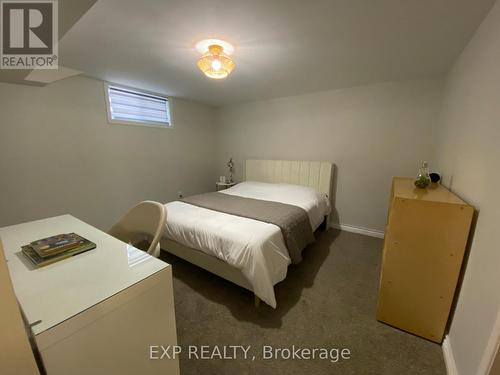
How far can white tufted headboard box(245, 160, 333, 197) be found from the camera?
124 inches

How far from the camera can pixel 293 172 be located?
3.46 meters

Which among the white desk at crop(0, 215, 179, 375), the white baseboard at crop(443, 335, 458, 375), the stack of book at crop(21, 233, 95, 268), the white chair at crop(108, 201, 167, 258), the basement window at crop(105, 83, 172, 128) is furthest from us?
the basement window at crop(105, 83, 172, 128)

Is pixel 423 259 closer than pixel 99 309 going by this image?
No

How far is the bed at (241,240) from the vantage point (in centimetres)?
156

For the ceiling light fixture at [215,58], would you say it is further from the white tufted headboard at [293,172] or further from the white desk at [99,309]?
the white tufted headboard at [293,172]

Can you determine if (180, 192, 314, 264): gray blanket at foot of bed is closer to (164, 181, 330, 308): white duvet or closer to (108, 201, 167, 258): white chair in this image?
(164, 181, 330, 308): white duvet

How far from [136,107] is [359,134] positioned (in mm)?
3472

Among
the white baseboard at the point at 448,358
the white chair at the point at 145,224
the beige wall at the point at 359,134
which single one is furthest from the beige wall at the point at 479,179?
the white chair at the point at 145,224

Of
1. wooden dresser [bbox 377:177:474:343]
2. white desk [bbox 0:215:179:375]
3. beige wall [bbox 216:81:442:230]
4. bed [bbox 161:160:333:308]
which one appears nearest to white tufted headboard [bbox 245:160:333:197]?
beige wall [bbox 216:81:442:230]

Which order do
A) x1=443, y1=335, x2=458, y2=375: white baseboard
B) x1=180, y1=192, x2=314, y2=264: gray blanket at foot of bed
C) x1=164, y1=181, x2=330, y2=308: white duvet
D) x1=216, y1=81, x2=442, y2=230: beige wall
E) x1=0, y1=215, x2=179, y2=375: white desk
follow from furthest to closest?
1. x1=216, y1=81, x2=442, y2=230: beige wall
2. x1=180, y1=192, x2=314, y2=264: gray blanket at foot of bed
3. x1=164, y1=181, x2=330, y2=308: white duvet
4. x1=443, y1=335, x2=458, y2=375: white baseboard
5. x1=0, y1=215, x2=179, y2=375: white desk

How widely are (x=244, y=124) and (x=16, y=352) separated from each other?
13.0ft

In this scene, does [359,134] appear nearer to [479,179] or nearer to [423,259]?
[479,179]

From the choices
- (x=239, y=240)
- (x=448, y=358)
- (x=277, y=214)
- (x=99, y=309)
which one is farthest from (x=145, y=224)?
(x=448, y=358)

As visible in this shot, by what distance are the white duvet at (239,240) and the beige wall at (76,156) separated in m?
1.25
